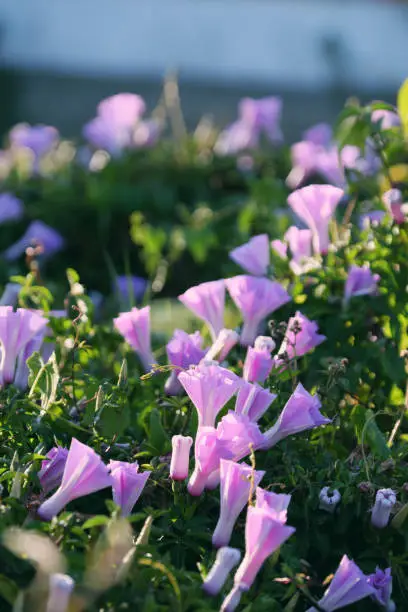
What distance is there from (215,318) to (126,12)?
627 inches

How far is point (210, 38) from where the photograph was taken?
1730cm

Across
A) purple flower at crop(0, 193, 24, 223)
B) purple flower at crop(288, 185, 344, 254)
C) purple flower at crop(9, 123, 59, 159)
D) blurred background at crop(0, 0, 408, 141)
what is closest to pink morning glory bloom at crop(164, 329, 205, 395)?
purple flower at crop(288, 185, 344, 254)

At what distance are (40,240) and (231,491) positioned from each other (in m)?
2.16

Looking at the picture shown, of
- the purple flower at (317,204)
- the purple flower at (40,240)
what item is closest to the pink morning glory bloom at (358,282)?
the purple flower at (317,204)

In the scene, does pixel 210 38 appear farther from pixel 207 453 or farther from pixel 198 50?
pixel 207 453

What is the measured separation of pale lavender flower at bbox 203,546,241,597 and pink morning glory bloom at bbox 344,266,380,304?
840mm

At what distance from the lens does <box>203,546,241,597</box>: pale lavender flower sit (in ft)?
4.19

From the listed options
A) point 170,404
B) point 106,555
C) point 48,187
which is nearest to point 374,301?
point 170,404

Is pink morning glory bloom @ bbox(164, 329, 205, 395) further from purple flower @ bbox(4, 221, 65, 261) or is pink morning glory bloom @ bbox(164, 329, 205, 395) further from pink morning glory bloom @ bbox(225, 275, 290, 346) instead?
purple flower @ bbox(4, 221, 65, 261)

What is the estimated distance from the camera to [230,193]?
172 inches

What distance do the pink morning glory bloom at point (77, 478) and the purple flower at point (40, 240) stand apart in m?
2.05

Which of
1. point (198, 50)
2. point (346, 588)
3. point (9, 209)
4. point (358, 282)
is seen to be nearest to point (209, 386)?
point (346, 588)

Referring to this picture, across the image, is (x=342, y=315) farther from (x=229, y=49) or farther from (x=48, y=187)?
(x=229, y=49)

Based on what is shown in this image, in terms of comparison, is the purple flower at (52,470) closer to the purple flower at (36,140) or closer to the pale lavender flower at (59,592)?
the pale lavender flower at (59,592)
